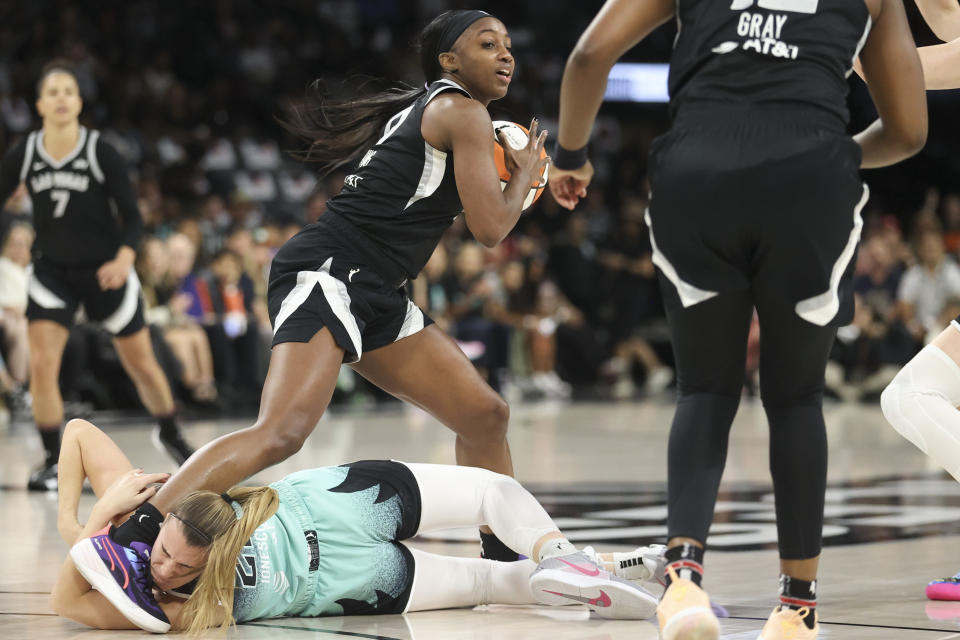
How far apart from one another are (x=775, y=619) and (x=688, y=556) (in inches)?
10.8

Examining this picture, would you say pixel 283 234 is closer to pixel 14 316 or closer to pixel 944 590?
pixel 14 316

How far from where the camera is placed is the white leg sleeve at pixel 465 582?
3.41m

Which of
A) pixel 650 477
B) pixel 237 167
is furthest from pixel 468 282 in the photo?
pixel 650 477

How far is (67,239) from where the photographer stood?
239 inches

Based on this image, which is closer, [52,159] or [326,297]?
[326,297]

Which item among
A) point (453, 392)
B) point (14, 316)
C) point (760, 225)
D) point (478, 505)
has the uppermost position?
point (760, 225)

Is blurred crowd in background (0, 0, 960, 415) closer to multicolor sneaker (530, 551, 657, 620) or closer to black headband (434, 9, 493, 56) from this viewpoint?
black headband (434, 9, 493, 56)

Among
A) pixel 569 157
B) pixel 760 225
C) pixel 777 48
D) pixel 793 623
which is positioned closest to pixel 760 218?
pixel 760 225

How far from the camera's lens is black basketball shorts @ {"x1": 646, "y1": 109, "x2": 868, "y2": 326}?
8.48 feet

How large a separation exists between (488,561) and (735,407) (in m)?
1.02

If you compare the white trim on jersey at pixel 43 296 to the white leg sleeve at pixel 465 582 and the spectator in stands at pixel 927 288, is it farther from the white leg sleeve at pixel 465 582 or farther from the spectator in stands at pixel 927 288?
the spectator in stands at pixel 927 288

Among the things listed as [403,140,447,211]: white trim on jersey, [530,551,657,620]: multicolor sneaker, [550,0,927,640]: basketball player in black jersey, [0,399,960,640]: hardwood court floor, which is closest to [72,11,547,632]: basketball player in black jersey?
[403,140,447,211]: white trim on jersey

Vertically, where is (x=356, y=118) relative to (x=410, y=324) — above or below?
above

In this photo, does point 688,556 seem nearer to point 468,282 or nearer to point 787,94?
point 787,94
